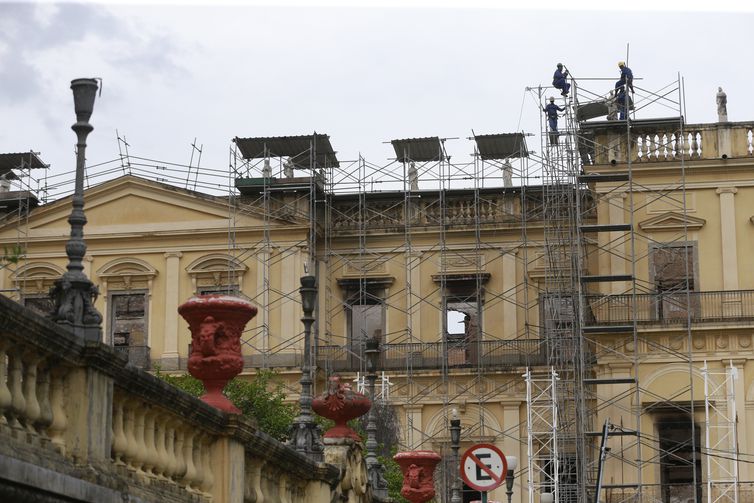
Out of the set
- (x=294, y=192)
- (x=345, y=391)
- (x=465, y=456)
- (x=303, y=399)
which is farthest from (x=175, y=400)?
(x=294, y=192)

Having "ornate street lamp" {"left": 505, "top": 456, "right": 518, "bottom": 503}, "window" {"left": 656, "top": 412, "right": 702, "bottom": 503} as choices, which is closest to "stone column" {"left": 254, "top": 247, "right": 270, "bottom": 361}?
"window" {"left": 656, "top": 412, "right": 702, "bottom": 503}

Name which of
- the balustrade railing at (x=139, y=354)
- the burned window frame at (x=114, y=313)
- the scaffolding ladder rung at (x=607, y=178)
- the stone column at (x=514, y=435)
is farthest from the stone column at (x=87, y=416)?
the burned window frame at (x=114, y=313)

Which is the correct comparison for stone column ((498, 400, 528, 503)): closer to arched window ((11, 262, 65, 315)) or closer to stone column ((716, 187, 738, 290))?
stone column ((716, 187, 738, 290))

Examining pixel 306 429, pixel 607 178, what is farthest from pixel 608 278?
pixel 306 429

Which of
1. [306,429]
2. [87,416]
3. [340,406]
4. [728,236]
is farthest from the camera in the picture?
[728,236]

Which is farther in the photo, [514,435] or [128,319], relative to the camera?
[128,319]

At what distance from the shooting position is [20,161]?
1855 inches

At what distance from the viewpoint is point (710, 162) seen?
4147 cm

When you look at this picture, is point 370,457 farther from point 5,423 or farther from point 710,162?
point 710,162

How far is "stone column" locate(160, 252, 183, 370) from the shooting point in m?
44.4

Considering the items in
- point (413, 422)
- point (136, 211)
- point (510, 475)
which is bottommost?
point (510, 475)

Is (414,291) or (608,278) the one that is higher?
(414,291)

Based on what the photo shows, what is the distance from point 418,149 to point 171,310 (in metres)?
8.04

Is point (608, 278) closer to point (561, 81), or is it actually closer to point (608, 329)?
point (608, 329)
